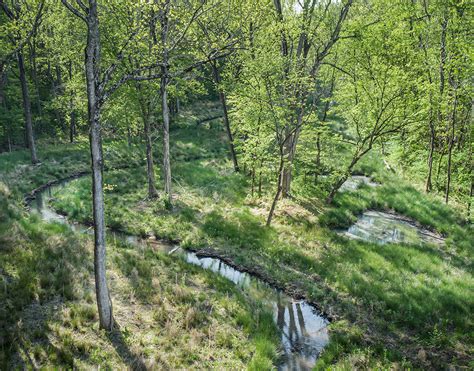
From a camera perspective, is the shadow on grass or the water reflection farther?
the water reflection

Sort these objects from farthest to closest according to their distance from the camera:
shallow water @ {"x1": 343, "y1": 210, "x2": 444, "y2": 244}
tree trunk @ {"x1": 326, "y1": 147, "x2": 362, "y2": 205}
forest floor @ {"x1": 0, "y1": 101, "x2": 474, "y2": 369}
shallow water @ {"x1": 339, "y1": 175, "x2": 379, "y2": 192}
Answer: shallow water @ {"x1": 339, "y1": 175, "x2": 379, "y2": 192} < tree trunk @ {"x1": 326, "y1": 147, "x2": 362, "y2": 205} < shallow water @ {"x1": 343, "y1": 210, "x2": 444, "y2": 244} < forest floor @ {"x1": 0, "y1": 101, "x2": 474, "y2": 369}

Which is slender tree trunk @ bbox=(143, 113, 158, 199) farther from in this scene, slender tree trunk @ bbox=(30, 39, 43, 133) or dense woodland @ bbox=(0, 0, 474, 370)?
slender tree trunk @ bbox=(30, 39, 43, 133)

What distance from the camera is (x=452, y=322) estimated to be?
11180 mm

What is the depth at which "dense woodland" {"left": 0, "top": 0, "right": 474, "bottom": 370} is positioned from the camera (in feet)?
A: 29.0

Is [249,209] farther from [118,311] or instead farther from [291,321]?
[118,311]

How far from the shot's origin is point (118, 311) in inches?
388

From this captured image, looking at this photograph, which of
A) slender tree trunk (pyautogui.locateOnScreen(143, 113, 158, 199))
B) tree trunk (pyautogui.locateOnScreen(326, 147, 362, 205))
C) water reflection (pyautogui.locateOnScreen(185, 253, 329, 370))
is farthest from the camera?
slender tree trunk (pyautogui.locateOnScreen(143, 113, 158, 199))

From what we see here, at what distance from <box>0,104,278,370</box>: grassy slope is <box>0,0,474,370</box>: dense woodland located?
0.17ft

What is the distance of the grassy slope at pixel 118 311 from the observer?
26.3ft

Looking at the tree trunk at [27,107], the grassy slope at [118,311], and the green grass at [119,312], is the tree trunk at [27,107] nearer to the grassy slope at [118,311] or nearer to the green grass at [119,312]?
the grassy slope at [118,311]

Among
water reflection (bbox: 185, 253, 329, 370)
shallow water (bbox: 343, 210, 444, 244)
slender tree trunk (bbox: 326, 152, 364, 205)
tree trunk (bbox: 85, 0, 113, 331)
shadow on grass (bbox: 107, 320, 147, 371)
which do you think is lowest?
water reflection (bbox: 185, 253, 329, 370)

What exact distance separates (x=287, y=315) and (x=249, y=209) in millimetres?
8830

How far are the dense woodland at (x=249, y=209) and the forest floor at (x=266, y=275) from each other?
0.21 feet

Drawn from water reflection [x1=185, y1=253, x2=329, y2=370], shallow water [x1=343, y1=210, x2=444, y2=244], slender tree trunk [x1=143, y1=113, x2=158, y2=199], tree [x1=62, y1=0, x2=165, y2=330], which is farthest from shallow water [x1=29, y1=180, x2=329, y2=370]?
shallow water [x1=343, y1=210, x2=444, y2=244]
